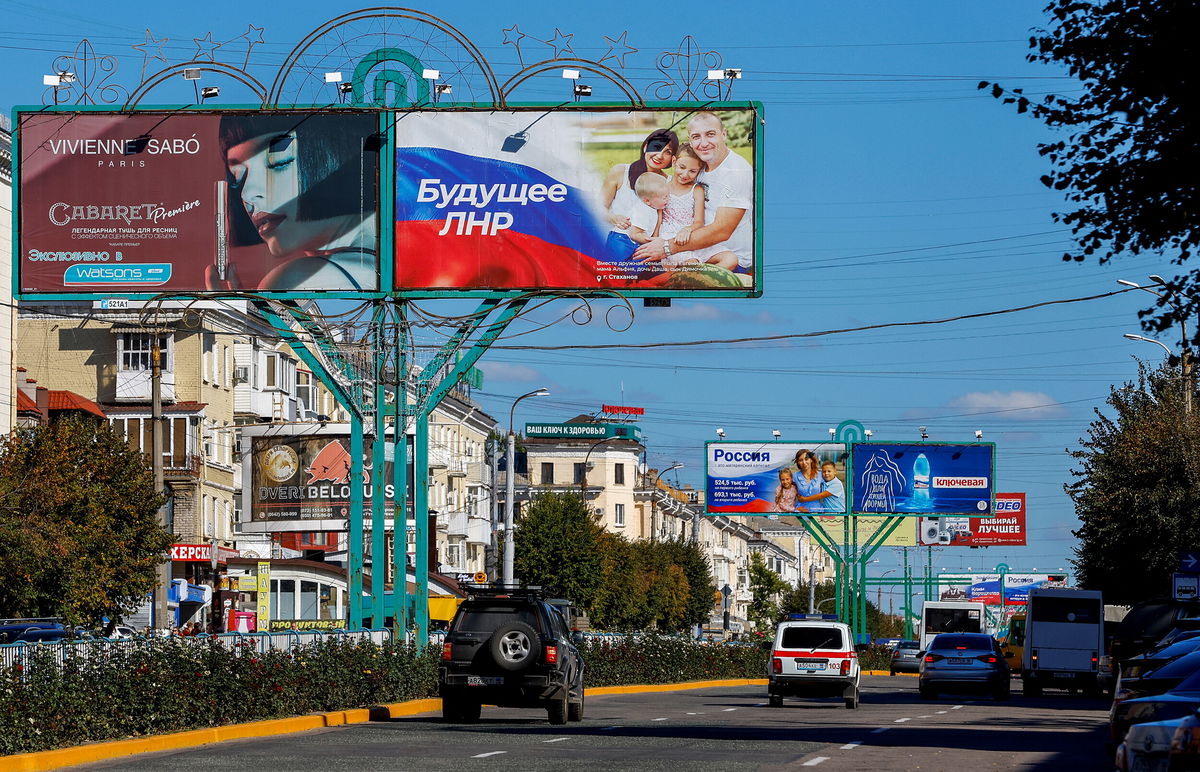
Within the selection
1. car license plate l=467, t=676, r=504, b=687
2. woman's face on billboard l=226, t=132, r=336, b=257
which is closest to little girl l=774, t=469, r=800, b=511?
woman's face on billboard l=226, t=132, r=336, b=257

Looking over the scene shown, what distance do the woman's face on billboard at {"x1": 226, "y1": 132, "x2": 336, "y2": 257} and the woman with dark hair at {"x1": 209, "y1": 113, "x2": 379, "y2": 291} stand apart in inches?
0.7

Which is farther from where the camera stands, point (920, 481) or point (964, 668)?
point (920, 481)

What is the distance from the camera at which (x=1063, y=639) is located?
162ft

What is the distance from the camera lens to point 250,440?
6325 cm

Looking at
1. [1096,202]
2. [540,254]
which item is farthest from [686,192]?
[1096,202]

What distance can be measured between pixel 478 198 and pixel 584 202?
1.95 meters

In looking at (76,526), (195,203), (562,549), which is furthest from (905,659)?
(195,203)

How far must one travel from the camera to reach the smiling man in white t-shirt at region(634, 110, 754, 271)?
3200cm

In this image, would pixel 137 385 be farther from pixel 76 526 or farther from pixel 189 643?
pixel 189 643

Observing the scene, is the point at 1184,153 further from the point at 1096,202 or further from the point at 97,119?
the point at 97,119

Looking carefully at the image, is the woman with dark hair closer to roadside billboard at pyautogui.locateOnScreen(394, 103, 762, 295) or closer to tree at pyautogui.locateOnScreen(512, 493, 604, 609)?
roadside billboard at pyautogui.locateOnScreen(394, 103, 762, 295)

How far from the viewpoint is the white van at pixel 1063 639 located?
161 feet

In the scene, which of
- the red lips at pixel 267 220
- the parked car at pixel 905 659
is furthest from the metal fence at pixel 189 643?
the parked car at pixel 905 659

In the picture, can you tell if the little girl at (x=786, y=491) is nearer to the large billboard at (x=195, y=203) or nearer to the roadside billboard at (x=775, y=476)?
the roadside billboard at (x=775, y=476)
